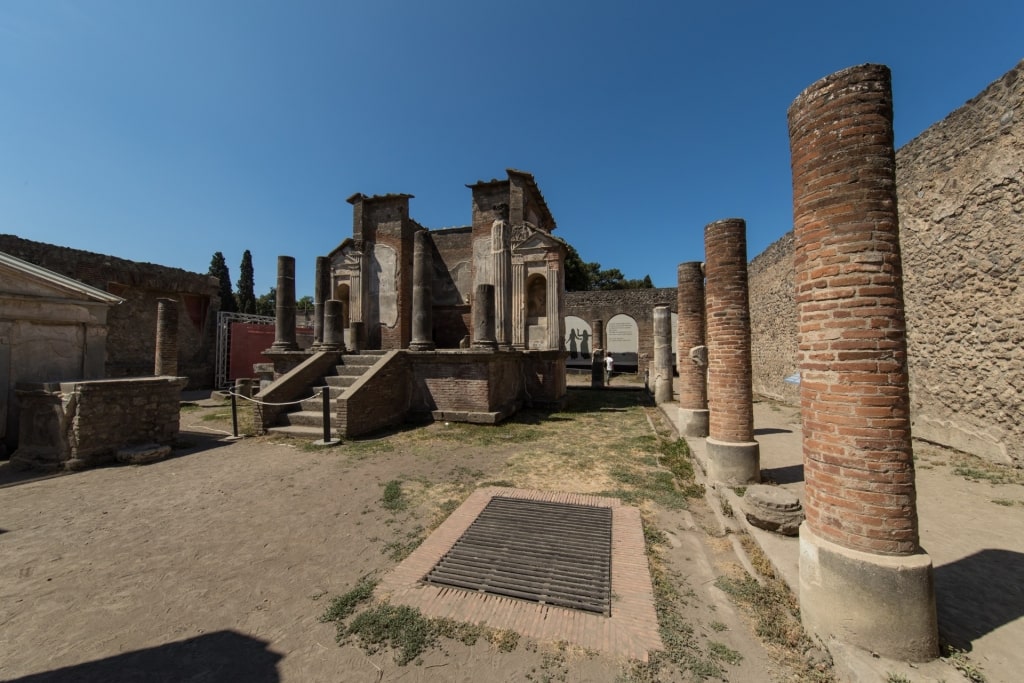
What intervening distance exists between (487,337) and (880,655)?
353 inches

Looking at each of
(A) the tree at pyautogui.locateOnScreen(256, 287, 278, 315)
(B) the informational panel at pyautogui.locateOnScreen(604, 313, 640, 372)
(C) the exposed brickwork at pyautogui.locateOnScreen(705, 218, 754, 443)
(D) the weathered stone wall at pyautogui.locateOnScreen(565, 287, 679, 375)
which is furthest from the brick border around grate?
(A) the tree at pyautogui.locateOnScreen(256, 287, 278, 315)

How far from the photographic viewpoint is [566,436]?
8.83 m

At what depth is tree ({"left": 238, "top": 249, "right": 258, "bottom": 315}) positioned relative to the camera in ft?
133

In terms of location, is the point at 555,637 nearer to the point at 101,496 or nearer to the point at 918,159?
the point at 101,496

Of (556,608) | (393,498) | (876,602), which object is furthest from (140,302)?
(876,602)

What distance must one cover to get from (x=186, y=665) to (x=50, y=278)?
9580 mm

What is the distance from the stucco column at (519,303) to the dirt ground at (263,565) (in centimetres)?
675

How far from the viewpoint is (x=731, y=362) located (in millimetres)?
5852

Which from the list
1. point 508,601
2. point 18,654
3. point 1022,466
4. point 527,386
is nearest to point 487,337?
point 527,386

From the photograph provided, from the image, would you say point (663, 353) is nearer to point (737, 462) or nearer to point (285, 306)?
point (737, 462)

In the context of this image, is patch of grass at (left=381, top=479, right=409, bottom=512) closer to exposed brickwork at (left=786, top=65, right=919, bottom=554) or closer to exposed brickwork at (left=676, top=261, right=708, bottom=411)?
exposed brickwork at (left=786, top=65, right=919, bottom=554)

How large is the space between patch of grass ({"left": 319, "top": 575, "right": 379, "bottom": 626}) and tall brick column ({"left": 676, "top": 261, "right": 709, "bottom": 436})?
6.88 metres

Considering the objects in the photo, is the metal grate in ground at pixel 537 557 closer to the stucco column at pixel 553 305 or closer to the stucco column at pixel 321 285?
the stucco column at pixel 553 305

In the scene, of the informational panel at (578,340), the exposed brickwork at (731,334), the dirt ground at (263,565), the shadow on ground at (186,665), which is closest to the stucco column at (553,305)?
the dirt ground at (263,565)
